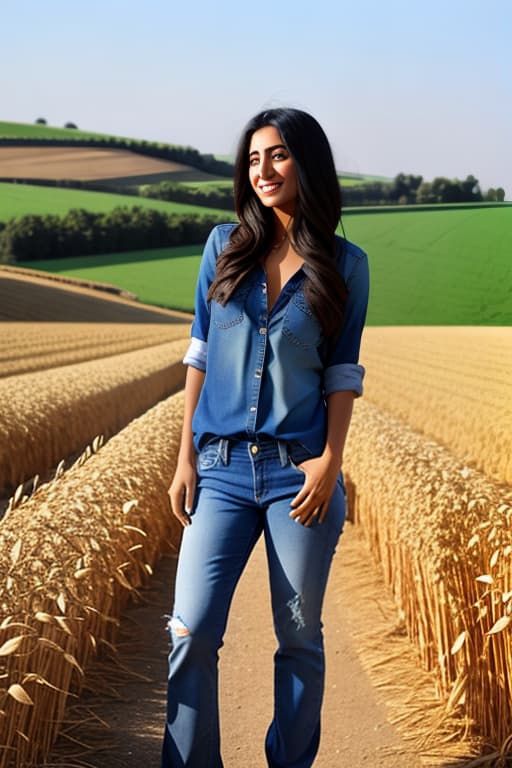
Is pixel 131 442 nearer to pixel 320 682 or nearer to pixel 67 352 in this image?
pixel 320 682

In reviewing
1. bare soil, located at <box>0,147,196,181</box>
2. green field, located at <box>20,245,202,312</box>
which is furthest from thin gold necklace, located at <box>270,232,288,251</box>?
bare soil, located at <box>0,147,196,181</box>

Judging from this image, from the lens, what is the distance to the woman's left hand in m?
2.99

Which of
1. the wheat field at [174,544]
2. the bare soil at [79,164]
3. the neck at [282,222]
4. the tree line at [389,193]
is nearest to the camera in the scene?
the neck at [282,222]

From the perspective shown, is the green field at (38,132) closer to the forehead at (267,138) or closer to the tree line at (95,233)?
the tree line at (95,233)

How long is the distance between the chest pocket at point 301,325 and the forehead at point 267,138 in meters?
0.47

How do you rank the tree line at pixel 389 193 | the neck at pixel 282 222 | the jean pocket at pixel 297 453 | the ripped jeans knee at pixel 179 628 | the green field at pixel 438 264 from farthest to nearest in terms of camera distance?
the green field at pixel 438 264, the tree line at pixel 389 193, the neck at pixel 282 222, the jean pocket at pixel 297 453, the ripped jeans knee at pixel 179 628

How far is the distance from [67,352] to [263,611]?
897 inches

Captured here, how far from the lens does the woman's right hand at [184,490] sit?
315cm

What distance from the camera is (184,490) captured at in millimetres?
3199

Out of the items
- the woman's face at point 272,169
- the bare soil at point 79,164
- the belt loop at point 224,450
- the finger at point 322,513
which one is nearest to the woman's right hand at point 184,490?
the belt loop at point 224,450

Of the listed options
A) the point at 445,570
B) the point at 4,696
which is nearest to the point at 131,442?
the point at 445,570

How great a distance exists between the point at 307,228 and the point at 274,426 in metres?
0.60

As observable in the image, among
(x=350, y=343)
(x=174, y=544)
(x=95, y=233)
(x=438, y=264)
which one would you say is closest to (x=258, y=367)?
(x=350, y=343)

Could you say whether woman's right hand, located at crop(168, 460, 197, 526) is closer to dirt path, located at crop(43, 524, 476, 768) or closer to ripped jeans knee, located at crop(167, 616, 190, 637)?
ripped jeans knee, located at crop(167, 616, 190, 637)
